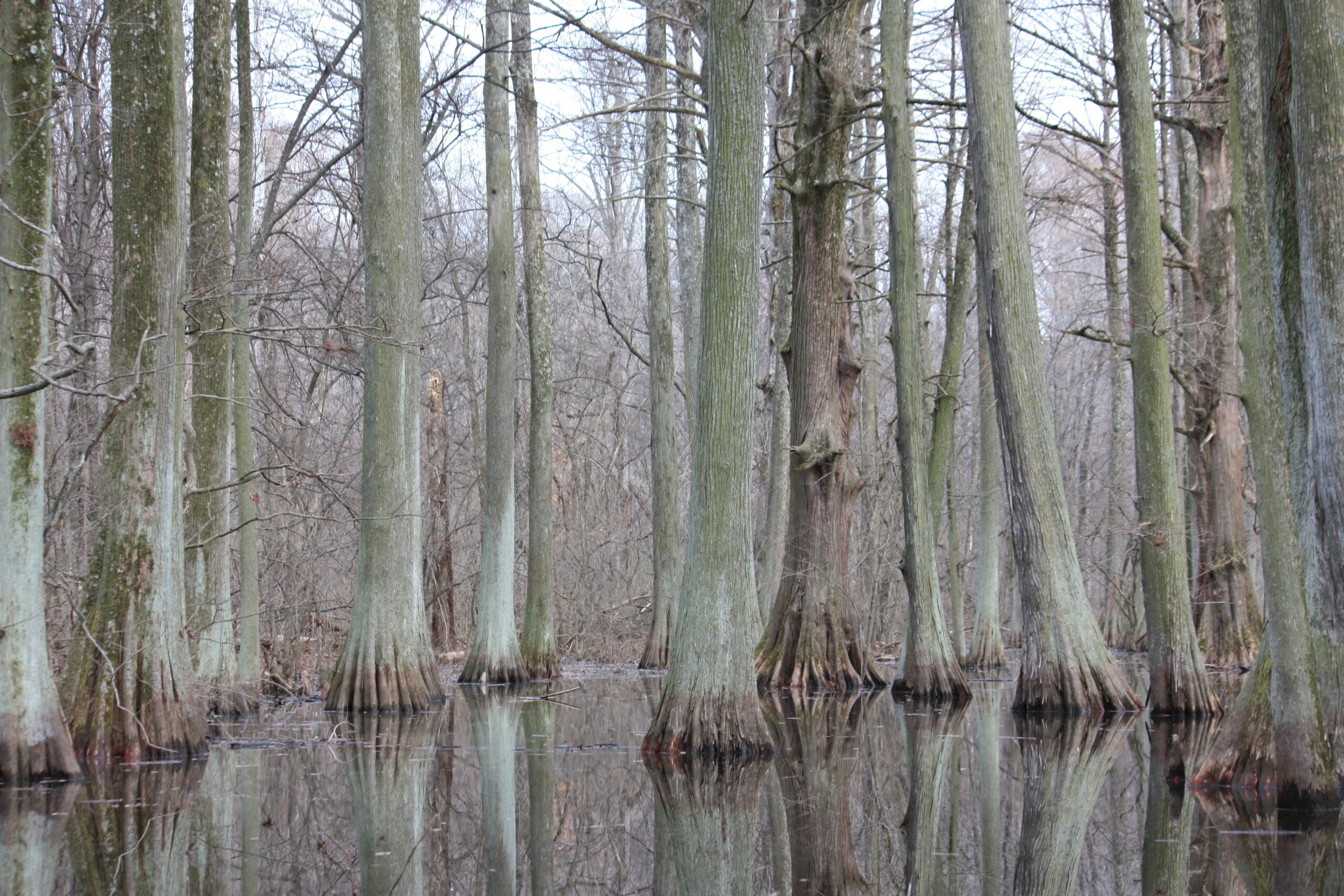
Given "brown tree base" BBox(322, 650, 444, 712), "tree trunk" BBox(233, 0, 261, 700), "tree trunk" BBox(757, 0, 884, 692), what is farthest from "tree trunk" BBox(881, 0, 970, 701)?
"tree trunk" BBox(233, 0, 261, 700)

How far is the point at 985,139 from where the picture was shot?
10805 millimetres

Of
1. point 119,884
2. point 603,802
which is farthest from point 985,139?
point 119,884

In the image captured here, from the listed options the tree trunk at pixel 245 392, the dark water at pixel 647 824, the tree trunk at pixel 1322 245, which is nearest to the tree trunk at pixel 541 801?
the dark water at pixel 647 824

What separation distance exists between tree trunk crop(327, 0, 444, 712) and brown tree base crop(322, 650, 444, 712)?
1cm

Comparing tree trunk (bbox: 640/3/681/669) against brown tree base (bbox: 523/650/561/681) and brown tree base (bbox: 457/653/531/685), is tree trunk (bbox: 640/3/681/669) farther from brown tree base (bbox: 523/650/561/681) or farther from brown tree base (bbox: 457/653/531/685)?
brown tree base (bbox: 457/653/531/685)

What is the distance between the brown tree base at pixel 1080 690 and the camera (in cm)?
1023

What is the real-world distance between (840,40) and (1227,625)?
10.6 metres

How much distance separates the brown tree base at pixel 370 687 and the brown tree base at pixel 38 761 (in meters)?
4.14

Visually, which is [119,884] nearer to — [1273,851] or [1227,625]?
[1273,851]

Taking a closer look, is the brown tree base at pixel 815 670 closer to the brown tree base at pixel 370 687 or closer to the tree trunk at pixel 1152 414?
the tree trunk at pixel 1152 414

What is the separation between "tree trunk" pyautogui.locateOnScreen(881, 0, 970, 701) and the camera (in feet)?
42.3

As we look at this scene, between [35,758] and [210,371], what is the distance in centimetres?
466

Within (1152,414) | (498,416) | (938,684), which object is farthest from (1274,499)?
(498,416)

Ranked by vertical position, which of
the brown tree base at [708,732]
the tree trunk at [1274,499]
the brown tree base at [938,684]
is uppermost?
the tree trunk at [1274,499]
